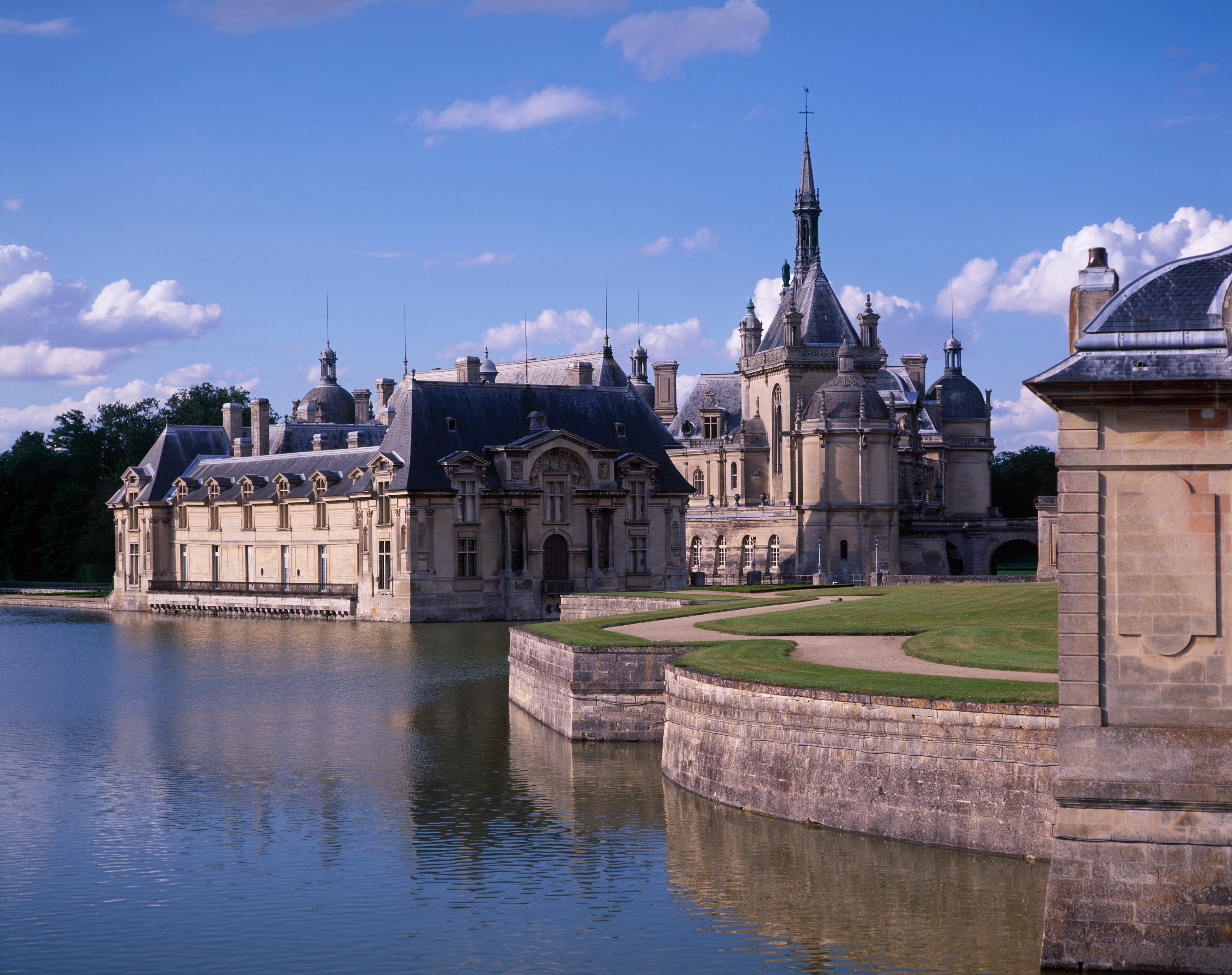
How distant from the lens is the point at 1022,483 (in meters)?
136

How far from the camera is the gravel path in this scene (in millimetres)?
26219

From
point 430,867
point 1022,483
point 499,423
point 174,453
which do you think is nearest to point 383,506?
point 499,423

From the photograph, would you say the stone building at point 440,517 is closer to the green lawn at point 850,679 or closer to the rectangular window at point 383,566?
the rectangular window at point 383,566

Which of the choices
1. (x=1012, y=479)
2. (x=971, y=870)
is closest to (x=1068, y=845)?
(x=971, y=870)

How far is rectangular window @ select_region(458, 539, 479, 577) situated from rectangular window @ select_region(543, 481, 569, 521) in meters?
3.80

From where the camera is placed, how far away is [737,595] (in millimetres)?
53062

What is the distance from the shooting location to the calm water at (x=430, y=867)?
18.5 meters

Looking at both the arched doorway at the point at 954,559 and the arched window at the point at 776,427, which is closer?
the arched doorway at the point at 954,559

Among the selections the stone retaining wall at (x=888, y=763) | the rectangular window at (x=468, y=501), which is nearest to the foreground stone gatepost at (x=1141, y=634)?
the stone retaining wall at (x=888, y=763)

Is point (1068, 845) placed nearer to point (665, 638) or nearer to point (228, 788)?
point (228, 788)

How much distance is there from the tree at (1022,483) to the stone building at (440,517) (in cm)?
6162

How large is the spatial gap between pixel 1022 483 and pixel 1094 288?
12212cm

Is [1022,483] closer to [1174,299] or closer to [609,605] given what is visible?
[609,605]

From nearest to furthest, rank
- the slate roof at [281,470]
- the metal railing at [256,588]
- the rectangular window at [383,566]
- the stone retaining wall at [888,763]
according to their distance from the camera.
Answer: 1. the stone retaining wall at [888,763]
2. the rectangular window at [383,566]
3. the metal railing at [256,588]
4. the slate roof at [281,470]
